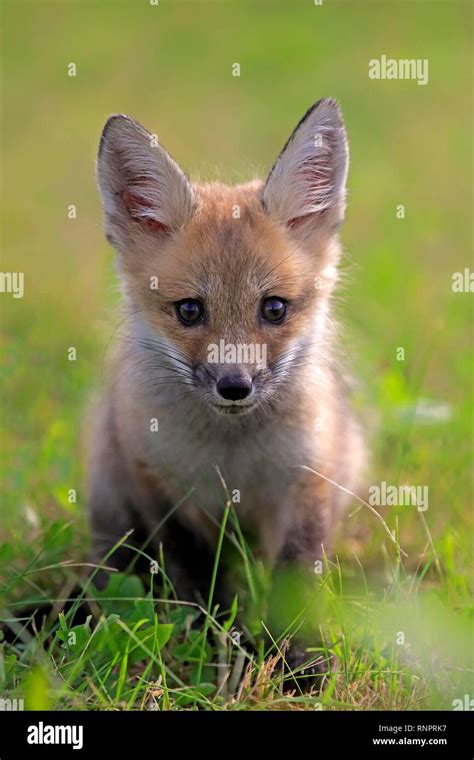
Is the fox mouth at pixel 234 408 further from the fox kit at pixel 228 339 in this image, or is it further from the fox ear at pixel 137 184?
the fox ear at pixel 137 184

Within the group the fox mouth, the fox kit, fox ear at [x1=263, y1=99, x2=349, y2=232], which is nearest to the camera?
the fox mouth

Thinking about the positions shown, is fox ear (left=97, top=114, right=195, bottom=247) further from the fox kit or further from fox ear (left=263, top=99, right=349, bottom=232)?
fox ear (left=263, top=99, right=349, bottom=232)

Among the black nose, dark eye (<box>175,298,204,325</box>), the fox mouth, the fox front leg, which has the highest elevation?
dark eye (<box>175,298,204,325</box>)

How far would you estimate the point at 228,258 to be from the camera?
398 centimetres

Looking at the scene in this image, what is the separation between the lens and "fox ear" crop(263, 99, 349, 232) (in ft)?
13.6

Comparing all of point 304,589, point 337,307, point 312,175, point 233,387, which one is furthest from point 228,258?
point 304,589

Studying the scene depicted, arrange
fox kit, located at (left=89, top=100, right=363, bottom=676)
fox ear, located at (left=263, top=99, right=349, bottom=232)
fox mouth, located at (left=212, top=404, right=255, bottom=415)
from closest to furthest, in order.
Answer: fox mouth, located at (left=212, top=404, right=255, bottom=415)
fox kit, located at (left=89, top=100, right=363, bottom=676)
fox ear, located at (left=263, top=99, right=349, bottom=232)

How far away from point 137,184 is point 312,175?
81 cm

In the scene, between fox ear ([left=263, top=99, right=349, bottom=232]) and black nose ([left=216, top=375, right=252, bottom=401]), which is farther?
fox ear ([left=263, top=99, right=349, bottom=232])

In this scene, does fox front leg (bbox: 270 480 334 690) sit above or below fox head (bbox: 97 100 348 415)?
below

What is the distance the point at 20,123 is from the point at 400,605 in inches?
414

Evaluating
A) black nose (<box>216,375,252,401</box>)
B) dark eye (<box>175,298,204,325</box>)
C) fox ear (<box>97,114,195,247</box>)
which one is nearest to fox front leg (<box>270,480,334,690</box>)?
black nose (<box>216,375,252,401</box>)

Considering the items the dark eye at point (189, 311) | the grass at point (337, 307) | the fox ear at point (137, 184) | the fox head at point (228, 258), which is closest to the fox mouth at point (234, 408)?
the fox head at point (228, 258)

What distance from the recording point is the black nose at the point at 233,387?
3725 mm
